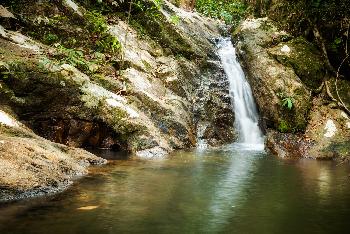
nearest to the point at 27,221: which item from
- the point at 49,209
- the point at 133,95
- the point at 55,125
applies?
the point at 49,209

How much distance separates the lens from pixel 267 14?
50.1ft

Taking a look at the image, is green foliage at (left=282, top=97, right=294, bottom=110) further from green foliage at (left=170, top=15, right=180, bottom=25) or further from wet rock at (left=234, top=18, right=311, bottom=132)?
green foliage at (left=170, top=15, right=180, bottom=25)

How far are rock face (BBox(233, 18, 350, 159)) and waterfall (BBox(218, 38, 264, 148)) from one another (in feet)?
1.48

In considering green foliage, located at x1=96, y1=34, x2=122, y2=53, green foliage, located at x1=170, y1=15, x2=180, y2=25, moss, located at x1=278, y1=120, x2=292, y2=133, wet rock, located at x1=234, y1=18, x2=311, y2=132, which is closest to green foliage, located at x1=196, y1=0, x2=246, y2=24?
green foliage, located at x1=170, y1=15, x2=180, y2=25

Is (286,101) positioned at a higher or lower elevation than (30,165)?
higher

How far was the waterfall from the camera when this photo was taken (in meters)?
12.8

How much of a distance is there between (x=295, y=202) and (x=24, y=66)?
6.81 metres

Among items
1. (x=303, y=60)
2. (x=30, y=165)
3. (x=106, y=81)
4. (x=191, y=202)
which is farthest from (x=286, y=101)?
(x=30, y=165)

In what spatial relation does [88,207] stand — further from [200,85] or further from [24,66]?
[200,85]

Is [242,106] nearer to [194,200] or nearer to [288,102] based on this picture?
[288,102]

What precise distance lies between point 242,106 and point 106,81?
461cm

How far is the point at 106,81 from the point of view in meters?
11.4

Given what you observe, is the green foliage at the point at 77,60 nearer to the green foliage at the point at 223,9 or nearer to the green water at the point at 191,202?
the green water at the point at 191,202

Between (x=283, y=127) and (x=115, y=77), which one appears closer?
(x=283, y=127)
